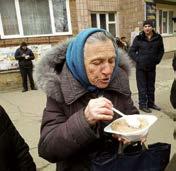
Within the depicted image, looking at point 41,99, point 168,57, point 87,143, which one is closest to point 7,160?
point 87,143

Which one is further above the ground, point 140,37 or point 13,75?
point 140,37

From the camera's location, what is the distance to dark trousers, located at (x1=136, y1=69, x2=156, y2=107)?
550 cm

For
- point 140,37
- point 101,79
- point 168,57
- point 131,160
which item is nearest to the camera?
point 131,160

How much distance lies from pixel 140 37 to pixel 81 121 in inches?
170

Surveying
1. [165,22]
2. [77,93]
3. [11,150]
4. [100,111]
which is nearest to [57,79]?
[77,93]

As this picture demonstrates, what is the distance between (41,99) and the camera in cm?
754

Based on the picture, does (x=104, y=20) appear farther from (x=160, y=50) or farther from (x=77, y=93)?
(x=77, y=93)

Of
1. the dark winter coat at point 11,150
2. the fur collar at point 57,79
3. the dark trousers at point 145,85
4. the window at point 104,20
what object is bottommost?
the dark trousers at point 145,85

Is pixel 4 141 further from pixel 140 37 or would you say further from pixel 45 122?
pixel 140 37

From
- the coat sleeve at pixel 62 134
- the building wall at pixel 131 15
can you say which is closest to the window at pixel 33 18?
the building wall at pixel 131 15

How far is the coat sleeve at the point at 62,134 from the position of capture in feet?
4.30

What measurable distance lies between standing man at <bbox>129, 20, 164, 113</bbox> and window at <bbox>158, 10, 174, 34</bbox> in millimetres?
10139

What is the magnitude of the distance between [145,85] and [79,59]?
429cm

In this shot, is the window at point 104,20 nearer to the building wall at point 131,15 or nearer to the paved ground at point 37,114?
the building wall at point 131,15
